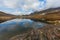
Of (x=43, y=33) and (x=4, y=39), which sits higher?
(x=43, y=33)

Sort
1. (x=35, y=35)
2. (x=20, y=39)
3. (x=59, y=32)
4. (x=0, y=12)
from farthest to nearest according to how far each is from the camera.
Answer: (x=0, y=12), (x=59, y=32), (x=35, y=35), (x=20, y=39)

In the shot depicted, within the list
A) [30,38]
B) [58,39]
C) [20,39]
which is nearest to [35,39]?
[30,38]

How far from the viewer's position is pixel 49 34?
684 inches

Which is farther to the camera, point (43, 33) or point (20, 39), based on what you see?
point (43, 33)

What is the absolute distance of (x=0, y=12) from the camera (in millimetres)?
115062

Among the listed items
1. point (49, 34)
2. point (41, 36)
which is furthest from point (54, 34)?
point (41, 36)

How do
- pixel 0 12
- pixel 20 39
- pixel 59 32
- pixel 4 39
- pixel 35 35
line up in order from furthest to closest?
pixel 0 12 < pixel 4 39 < pixel 59 32 < pixel 35 35 < pixel 20 39

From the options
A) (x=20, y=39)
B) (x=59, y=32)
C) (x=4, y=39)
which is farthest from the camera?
(x=4, y=39)

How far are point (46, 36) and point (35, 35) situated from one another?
1345 mm

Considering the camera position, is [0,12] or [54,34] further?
[0,12]

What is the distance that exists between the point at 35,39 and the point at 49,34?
2274 mm

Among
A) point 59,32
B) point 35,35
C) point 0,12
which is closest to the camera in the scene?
point 35,35

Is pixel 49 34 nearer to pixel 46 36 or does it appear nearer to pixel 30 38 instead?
pixel 46 36

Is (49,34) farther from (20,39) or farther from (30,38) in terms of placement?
(20,39)
